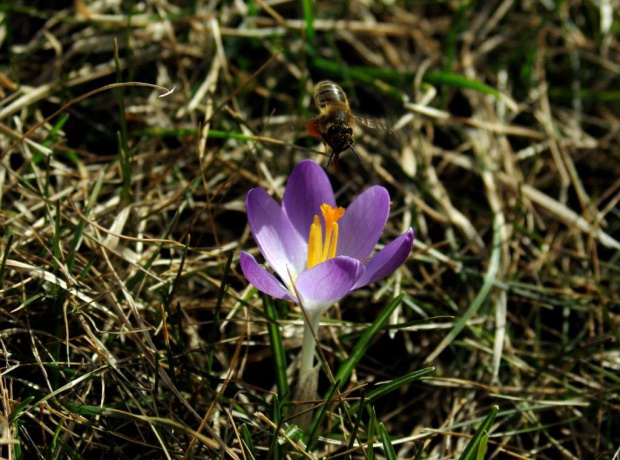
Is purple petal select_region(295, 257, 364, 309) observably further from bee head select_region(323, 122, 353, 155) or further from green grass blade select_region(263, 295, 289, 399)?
bee head select_region(323, 122, 353, 155)

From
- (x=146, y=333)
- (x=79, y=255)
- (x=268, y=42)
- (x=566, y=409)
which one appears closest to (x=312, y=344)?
(x=146, y=333)

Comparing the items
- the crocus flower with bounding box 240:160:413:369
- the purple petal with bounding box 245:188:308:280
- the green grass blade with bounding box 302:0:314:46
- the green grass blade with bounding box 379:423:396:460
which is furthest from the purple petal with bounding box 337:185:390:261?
the green grass blade with bounding box 302:0:314:46

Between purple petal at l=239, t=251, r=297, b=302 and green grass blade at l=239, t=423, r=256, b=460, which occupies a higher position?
purple petal at l=239, t=251, r=297, b=302

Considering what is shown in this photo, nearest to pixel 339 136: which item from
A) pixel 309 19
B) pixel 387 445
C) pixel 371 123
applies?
pixel 371 123

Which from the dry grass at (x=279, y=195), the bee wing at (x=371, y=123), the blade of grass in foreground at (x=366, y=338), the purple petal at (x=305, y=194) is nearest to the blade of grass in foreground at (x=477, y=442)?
the dry grass at (x=279, y=195)

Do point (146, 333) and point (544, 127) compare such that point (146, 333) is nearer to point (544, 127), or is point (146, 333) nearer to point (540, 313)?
point (540, 313)

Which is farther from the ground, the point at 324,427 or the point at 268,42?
the point at 268,42
